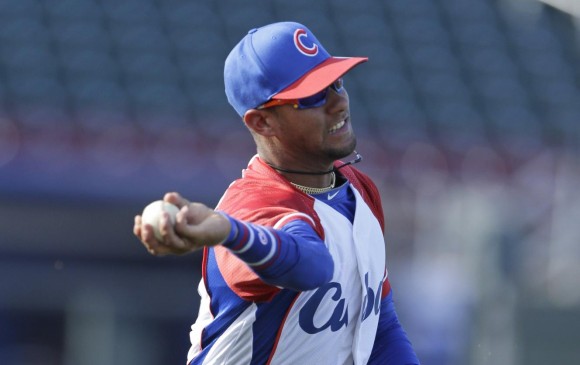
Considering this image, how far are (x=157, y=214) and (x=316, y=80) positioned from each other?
39.1 inches

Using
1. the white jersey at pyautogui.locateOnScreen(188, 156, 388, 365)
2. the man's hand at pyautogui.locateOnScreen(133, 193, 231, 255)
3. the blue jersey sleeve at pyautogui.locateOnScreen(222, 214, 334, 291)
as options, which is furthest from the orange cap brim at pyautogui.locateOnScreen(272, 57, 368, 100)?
the man's hand at pyautogui.locateOnScreen(133, 193, 231, 255)

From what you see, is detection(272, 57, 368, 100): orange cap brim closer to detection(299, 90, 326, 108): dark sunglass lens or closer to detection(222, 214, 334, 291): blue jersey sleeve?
detection(299, 90, 326, 108): dark sunglass lens

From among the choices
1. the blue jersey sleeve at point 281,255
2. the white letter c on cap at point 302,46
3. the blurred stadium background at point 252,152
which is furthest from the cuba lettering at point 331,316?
the blurred stadium background at point 252,152

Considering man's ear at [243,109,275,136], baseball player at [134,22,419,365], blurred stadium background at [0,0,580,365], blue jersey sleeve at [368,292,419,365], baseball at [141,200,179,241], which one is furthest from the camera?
blurred stadium background at [0,0,580,365]

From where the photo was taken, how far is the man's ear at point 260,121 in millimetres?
3318

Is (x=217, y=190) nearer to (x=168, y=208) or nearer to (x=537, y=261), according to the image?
(x=537, y=261)

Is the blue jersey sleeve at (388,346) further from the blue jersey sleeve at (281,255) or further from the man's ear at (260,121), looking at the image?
the blue jersey sleeve at (281,255)

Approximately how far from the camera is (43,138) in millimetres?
8117

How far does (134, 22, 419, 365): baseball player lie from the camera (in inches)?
123

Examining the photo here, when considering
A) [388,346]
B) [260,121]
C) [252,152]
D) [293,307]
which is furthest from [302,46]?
[252,152]

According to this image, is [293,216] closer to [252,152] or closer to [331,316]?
[331,316]

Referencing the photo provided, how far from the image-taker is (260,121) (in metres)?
3.34

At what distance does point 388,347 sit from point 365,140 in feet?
17.0

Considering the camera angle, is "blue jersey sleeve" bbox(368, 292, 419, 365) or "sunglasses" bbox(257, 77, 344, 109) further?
"blue jersey sleeve" bbox(368, 292, 419, 365)
